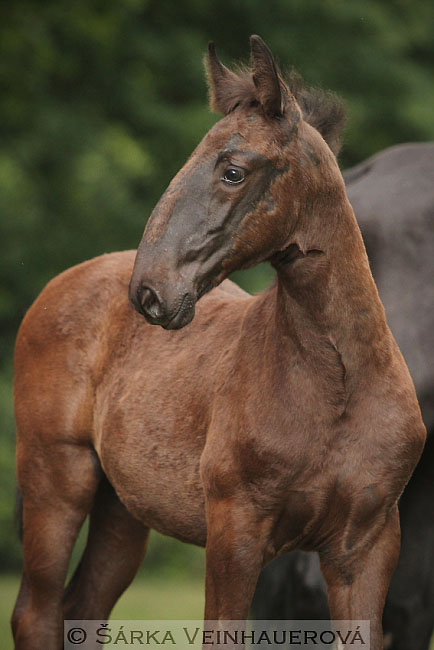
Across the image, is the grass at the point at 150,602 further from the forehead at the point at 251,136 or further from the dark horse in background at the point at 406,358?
the forehead at the point at 251,136

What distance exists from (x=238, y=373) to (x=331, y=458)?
0.47m

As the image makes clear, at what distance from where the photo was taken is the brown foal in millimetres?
3305

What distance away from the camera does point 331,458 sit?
350 centimetres

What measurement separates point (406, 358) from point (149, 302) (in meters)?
1.87

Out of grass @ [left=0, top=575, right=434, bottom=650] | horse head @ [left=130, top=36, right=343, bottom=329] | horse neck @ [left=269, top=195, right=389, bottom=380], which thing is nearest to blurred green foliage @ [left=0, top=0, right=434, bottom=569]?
grass @ [left=0, top=575, right=434, bottom=650]

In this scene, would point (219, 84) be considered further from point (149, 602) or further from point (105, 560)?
point (149, 602)

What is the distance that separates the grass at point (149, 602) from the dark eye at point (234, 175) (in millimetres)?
4560

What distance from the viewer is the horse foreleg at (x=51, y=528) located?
4473 mm

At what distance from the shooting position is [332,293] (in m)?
3.51

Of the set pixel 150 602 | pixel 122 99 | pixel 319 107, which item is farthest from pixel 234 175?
pixel 122 99

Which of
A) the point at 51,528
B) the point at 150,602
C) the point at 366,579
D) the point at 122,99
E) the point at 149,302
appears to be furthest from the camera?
the point at 122,99

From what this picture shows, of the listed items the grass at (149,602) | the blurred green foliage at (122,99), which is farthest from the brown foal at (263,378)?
the blurred green foliage at (122,99)

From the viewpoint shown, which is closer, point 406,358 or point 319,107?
point 319,107

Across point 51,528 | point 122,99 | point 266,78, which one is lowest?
point 122,99
